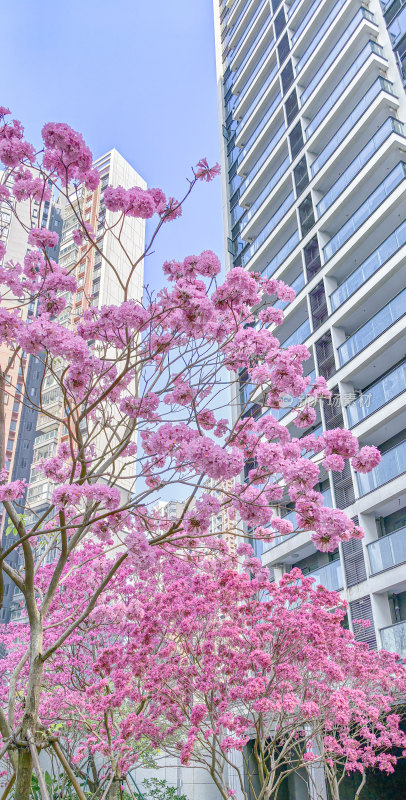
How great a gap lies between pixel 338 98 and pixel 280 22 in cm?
1051

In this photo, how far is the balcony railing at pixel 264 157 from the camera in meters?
28.0

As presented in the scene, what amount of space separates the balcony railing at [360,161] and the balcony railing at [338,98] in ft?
4.47

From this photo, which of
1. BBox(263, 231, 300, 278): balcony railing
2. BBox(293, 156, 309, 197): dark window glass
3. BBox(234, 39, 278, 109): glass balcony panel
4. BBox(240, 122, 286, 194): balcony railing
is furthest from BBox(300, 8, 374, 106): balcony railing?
BBox(263, 231, 300, 278): balcony railing

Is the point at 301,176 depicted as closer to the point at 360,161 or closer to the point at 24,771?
the point at 360,161

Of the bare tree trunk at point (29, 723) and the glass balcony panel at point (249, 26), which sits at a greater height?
the glass balcony panel at point (249, 26)

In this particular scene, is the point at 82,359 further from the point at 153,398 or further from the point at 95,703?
the point at 95,703

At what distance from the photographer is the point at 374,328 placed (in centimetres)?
1773

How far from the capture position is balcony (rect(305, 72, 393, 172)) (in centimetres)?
2015

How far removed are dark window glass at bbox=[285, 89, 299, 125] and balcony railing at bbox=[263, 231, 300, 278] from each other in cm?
568

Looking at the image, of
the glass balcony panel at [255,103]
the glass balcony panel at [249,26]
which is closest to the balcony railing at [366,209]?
the glass balcony panel at [255,103]

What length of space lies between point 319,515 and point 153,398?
168cm

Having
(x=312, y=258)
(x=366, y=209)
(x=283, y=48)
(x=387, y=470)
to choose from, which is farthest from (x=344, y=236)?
(x=283, y=48)

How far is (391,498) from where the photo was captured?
15828 millimetres

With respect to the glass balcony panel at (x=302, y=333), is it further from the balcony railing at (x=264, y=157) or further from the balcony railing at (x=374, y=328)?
the balcony railing at (x=264, y=157)
